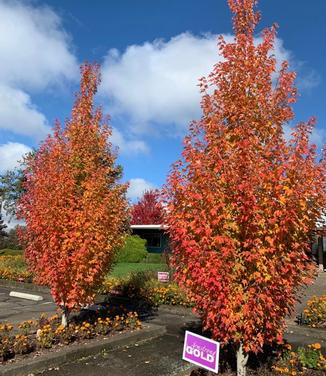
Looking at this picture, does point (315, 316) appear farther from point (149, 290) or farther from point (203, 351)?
point (203, 351)

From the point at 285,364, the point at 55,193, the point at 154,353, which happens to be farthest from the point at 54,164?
the point at 285,364

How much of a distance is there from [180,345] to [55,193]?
3649 millimetres

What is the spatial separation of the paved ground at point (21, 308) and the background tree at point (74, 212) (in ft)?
10.3

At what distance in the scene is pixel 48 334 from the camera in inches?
267

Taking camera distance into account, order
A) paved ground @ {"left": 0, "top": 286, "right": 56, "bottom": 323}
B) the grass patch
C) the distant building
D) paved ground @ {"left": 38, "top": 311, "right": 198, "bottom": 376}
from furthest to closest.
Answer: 1. the distant building
2. the grass patch
3. paved ground @ {"left": 0, "top": 286, "right": 56, "bottom": 323}
4. paved ground @ {"left": 38, "top": 311, "right": 198, "bottom": 376}

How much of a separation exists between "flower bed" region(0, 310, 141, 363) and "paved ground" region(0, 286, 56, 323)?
173cm

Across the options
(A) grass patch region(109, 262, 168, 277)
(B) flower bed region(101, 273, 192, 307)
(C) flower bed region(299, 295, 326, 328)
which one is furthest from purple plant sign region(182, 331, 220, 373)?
(A) grass patch region(109, 262, 168, 277)

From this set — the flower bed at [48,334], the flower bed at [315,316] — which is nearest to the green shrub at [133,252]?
the flower bed at [48,334]

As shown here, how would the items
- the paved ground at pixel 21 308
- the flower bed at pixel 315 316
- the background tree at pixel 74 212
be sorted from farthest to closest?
the paved ground at pixel 21 308 < the flower bed at pixel 315 316 < the background tree at pixel 74 212

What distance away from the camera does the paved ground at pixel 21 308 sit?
1019 cm

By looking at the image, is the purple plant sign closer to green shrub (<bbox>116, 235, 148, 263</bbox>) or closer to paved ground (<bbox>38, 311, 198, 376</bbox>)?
paved ground (<bbox>38, 311, 198, 376</bbox>)

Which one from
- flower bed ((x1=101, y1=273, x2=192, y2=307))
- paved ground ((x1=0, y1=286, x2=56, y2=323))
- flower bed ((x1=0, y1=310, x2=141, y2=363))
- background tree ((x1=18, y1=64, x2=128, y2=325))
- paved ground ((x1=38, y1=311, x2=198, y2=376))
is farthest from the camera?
flower bed ((x1=101, y1=273, x2=192, y2=307))

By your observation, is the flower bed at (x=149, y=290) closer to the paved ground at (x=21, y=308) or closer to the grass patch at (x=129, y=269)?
the paved ground at (x=21, y=308)

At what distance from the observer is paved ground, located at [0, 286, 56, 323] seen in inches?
401
